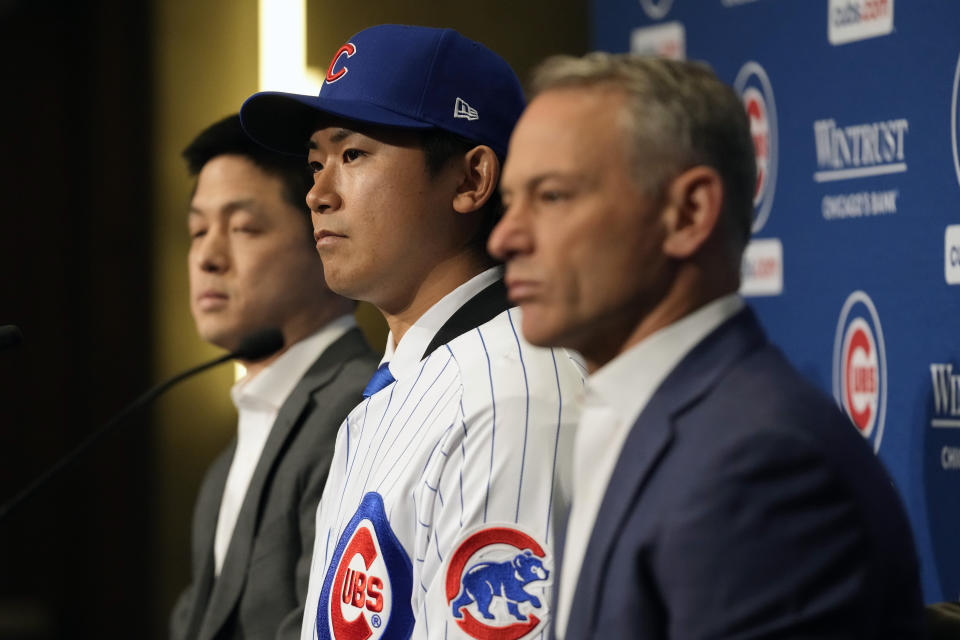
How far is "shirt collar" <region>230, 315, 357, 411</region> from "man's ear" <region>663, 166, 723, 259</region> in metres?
1.31

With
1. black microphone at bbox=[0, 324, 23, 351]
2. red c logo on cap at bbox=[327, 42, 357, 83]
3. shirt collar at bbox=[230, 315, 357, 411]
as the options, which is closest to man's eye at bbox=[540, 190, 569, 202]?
red c logo on cap at bbox=[327, 42, 357, 83]

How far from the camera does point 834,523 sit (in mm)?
826

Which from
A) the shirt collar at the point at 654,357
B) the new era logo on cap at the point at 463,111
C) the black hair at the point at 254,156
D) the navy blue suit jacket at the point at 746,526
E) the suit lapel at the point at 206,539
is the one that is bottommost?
the suit lapel at the point at 206,539

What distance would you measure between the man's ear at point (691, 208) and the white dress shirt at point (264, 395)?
4.30ft

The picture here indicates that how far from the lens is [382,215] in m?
1.52

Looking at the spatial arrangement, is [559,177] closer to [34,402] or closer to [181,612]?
[181,612]

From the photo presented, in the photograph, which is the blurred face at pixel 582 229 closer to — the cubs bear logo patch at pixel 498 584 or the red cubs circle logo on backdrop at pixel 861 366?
the cubs bear logo patch at pixel 498 584

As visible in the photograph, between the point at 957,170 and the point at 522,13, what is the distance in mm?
1636

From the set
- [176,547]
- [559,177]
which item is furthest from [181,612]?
[559,177]

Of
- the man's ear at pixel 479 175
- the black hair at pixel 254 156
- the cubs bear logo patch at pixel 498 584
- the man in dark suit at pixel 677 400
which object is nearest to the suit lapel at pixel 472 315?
the man's ear at pixel 479 175

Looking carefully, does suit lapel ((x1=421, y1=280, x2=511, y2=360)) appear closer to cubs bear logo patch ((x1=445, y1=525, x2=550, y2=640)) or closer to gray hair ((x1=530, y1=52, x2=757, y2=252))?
cubs bear logo patch ((x1=445, y1=525, x2=550, y2=640))

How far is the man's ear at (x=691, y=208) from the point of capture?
0.94 m

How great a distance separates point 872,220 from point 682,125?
1036mm

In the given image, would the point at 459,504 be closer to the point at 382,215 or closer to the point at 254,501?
the point at 382,215
